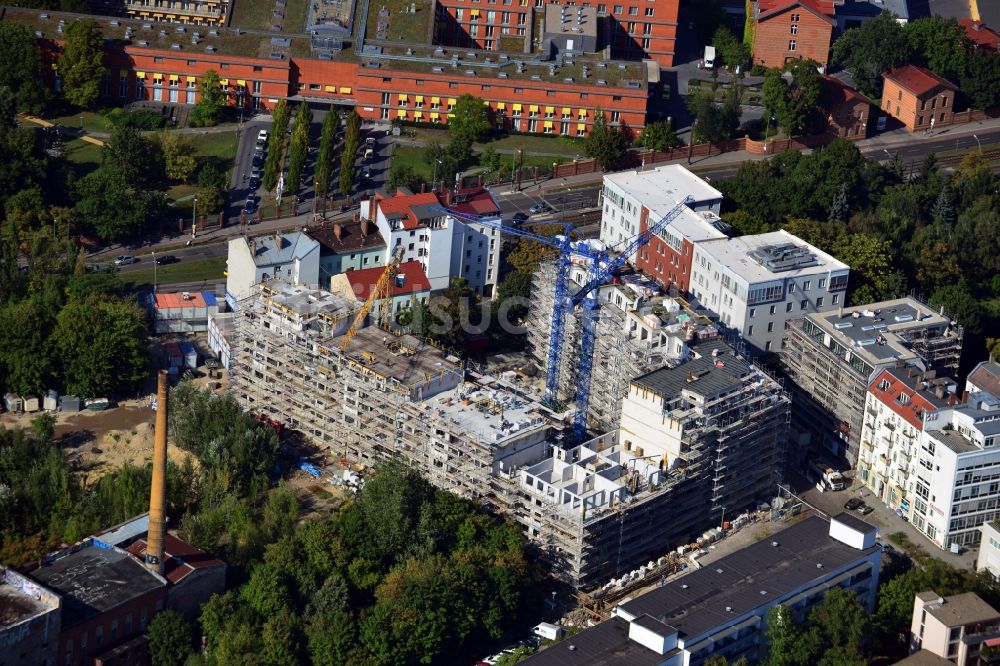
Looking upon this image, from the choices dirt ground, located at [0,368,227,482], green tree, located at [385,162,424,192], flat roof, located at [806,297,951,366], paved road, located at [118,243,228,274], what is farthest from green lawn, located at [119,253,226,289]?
flat roof, located at [806,297,951,366]

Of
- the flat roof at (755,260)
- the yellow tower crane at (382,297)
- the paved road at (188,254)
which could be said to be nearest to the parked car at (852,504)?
the flat roof at (755,260)

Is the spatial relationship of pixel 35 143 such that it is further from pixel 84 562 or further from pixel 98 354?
pixel 84 562

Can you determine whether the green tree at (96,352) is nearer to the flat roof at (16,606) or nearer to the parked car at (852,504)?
the flat roof at (16,606)

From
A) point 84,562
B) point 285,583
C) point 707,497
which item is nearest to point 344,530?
point 285,583

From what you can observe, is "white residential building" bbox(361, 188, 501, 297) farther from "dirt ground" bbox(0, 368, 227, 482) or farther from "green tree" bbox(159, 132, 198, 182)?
"dirt ground" bbox(0, 368, 227, 482)

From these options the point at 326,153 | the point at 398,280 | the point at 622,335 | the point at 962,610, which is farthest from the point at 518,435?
the point at 326,153

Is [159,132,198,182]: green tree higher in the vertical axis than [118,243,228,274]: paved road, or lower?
higher
